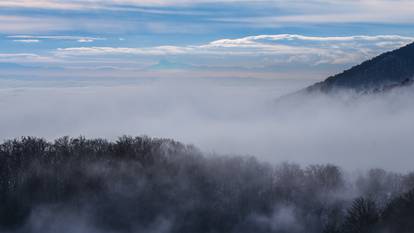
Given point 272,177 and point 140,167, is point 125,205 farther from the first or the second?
point 272,177

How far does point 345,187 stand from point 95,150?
58574 millimetres

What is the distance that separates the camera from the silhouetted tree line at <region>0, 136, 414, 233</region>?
128875mm

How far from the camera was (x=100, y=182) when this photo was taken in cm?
14138

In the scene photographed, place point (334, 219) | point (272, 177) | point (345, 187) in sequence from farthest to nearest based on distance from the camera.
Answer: point (272, 177) < point (345, 187) < point (334, 219)

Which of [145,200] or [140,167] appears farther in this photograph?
[140,167]

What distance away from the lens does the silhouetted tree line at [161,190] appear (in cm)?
12888

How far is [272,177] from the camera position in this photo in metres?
155

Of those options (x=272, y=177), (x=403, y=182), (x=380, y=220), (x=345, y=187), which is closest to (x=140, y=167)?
(x=272, y=177)

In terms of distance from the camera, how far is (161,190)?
143500 mm

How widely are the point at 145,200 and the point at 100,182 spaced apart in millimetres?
11154

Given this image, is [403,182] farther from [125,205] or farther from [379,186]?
[125,205]

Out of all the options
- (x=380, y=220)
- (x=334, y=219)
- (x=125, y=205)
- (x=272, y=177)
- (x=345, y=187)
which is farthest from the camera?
(x=272, y=177)

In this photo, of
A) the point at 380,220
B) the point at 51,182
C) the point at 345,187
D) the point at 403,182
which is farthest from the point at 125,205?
the point at 380,220

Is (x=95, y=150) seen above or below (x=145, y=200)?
above
